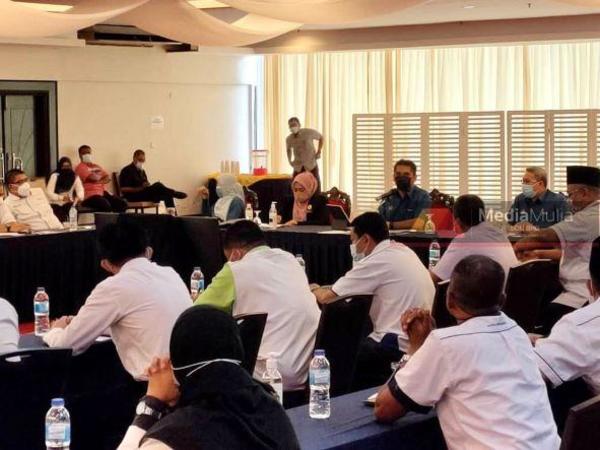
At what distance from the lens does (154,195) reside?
16609 mm

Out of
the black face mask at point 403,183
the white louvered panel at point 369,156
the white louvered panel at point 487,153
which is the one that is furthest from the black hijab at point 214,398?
the white louvered panel at point 369,156

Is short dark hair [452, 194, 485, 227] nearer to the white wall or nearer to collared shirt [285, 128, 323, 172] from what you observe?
the white wall

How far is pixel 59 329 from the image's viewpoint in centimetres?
492

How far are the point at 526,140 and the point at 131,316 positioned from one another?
31.3 feet

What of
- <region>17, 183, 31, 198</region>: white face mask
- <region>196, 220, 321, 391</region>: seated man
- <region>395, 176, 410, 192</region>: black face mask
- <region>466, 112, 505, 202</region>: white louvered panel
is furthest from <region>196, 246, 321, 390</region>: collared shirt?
<region>466, 112, 505, 202</region>: white louvered panel

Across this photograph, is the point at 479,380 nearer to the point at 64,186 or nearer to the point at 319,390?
the point at 319,390

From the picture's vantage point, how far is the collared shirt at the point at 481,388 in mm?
3178

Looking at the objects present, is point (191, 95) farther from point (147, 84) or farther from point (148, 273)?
point (148, 273)

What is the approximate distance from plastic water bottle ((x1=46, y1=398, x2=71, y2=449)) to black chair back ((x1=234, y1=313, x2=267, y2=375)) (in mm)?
1036

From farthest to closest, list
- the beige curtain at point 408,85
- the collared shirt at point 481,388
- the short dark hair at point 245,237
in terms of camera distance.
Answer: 1. the beige curtain at point 408,85
2. the short dark hair at point 245,237
3. the collared shirt at point 481,388

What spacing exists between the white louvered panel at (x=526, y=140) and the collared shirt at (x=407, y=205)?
3649 mm

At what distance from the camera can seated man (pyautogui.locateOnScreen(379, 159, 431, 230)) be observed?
9992 mm

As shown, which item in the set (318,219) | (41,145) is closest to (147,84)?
(41,145)

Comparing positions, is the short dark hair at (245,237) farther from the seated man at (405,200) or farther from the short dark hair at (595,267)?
the seated man at (405,200)
